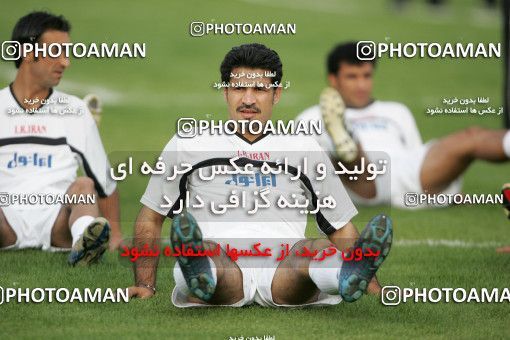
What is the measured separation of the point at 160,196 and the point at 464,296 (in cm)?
199

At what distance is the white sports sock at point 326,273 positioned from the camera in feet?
20.2

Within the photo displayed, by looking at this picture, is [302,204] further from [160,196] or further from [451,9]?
[451,9]

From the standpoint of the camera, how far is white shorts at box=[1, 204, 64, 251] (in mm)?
8531

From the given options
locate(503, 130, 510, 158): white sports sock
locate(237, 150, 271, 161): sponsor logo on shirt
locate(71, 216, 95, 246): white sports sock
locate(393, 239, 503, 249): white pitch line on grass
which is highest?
locate(503, 130, 510, 158): white sports sock

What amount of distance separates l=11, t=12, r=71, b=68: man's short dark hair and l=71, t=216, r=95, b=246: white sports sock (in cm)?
141

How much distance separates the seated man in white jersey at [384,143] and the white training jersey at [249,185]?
1772mm

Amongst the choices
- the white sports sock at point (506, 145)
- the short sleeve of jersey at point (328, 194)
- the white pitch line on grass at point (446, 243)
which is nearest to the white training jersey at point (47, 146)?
the short sleeve of jersey at point (328, 194)

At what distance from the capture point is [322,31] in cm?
2833

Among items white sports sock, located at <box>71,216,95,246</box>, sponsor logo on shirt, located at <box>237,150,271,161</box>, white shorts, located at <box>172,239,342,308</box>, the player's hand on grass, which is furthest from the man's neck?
white shorts, located at <box>172,239,342,308</box>

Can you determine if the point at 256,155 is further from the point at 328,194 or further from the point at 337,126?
the point at 337,126

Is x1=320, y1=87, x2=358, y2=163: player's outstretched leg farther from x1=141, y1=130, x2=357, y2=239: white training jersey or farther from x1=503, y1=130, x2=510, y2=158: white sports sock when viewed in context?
x1=141, y1=130, x2=357, y2=239: white training jersey

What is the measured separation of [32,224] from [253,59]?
8.76 ft

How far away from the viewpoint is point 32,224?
855 cm

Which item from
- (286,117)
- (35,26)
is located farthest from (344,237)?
(286,117)
